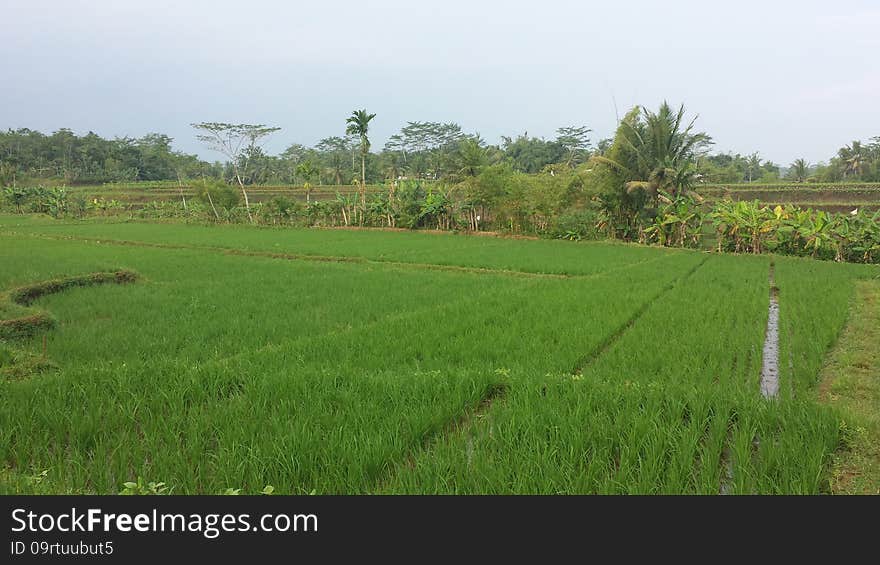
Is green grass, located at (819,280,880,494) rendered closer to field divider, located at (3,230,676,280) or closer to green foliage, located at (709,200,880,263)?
field divider, located at (3,230,676,280)

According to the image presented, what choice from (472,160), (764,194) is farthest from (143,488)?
(764,194)

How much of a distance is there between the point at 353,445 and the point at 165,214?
3461cm

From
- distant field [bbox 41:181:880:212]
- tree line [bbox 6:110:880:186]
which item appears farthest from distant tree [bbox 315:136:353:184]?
distant field [bbox 41:181:880:212]

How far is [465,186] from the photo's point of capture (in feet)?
70.2

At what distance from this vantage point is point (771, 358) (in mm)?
5227

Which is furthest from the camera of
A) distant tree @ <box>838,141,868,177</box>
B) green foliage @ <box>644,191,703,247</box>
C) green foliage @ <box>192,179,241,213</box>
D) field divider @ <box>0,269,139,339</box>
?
distant tree @ <box>838,141,868,177</box>

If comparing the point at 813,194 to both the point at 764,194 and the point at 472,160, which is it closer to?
the point at 764,194

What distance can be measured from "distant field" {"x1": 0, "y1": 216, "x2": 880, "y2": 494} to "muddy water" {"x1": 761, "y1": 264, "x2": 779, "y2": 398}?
113 millimetres

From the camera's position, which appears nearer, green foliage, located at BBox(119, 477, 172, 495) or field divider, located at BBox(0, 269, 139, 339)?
green foliage, located at BBox(119, 477, 172, 495)

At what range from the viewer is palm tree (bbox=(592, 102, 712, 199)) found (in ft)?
54.8

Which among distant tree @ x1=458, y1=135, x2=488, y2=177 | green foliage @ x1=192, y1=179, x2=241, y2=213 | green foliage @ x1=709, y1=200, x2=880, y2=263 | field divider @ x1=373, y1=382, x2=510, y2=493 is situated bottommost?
field divider @ x1=373, y1=382, x2=510, y2=493

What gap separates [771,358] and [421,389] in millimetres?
3766

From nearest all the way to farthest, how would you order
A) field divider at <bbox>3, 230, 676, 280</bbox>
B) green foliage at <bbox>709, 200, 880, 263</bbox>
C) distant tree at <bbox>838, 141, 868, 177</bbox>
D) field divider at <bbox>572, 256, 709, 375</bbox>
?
1. field divider at <bbox>572, 256, 709, 375</bbox>
2. field divider at <bbox>3, 230, 676, 280</bbox>
3. green foliage at <bbox>709, 200, 880, 263</bbox>
4. distant tree at <bbox>838, 141, 868, 177</bbox>
